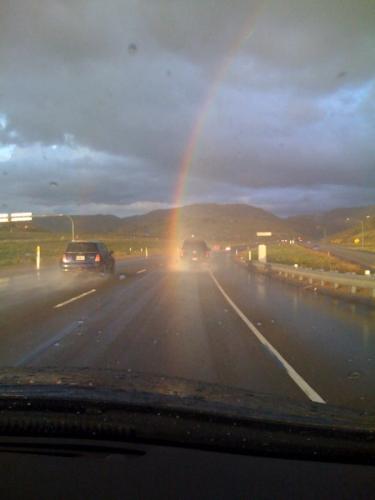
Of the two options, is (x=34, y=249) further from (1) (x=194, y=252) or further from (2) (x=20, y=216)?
(1) (x=194, y=252)

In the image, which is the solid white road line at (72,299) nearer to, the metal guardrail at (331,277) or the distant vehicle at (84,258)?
the distant vehicle at (84,258)

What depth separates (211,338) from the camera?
36.2 ft

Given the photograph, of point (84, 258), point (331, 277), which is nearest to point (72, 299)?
point (84, 258)

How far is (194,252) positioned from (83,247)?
56.3 ft

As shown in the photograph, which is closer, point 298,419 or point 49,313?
point 298,419

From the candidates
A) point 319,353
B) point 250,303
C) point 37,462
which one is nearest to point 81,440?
point 37,462

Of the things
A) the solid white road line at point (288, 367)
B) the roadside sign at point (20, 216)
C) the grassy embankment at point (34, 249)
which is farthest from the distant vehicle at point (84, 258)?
the roadside sign at point (20, 216)

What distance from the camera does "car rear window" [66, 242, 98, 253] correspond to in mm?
28438

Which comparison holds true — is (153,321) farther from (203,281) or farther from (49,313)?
(203,281)

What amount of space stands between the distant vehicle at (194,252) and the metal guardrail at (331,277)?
38.4ft

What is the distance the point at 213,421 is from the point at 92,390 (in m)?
1.05

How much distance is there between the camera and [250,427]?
146 inches

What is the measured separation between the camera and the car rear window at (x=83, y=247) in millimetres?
28438

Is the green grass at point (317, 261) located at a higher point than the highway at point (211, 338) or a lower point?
higher
